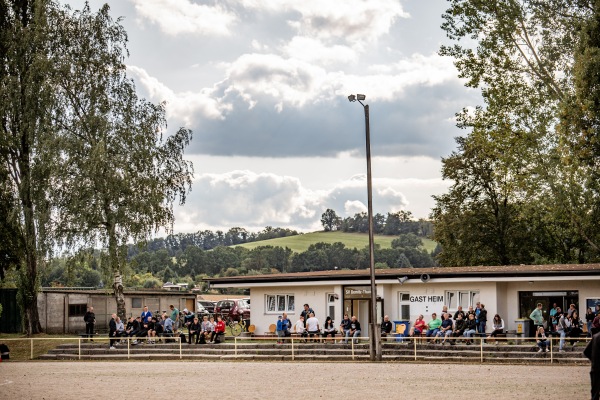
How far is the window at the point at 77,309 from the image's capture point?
48.5 meters

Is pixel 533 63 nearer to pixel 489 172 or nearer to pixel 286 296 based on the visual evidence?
pixel 286 296

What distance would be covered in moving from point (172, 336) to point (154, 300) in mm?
15917

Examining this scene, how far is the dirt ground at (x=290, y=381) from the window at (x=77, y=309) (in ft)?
54.4

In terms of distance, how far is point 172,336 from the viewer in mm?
38625

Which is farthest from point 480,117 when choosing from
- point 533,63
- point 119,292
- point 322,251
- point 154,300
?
point 322,251

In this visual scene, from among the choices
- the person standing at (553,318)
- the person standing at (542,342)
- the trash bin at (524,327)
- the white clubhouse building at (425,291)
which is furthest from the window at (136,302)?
the person standing at (542,342)

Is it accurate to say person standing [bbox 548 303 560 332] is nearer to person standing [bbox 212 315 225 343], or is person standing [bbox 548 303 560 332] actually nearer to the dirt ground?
the dirt ground

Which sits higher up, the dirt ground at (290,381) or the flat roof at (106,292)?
the flat roof at (106,292)

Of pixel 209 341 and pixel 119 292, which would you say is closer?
pixel 209 341

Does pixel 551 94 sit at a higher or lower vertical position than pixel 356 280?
higher

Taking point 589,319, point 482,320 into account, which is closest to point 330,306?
point 482,320

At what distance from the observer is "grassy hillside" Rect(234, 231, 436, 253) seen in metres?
159

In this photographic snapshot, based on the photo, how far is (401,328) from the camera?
122 feet

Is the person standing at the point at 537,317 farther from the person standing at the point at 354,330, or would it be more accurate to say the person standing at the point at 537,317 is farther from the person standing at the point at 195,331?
the person standing at the point at 195,331
